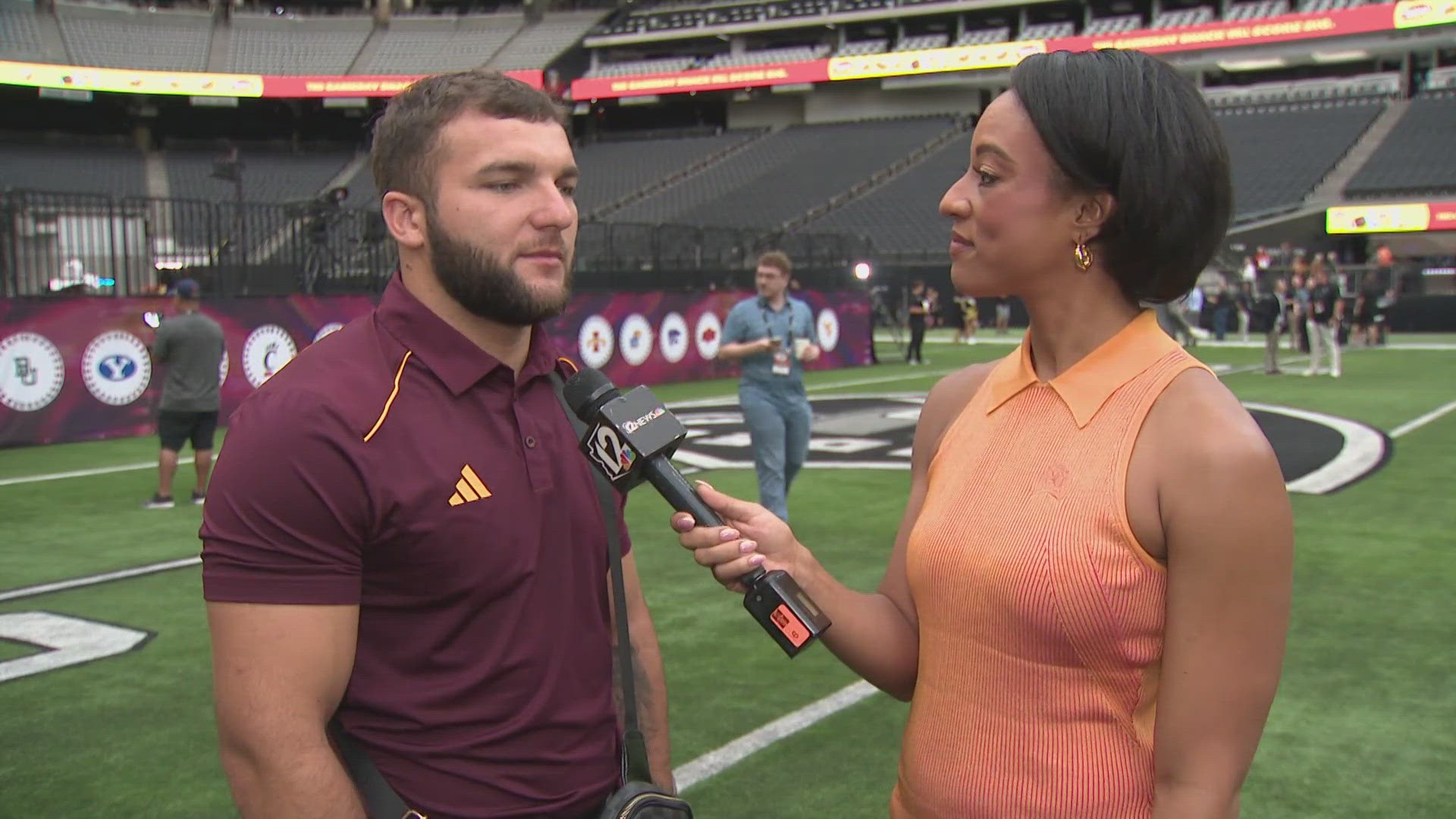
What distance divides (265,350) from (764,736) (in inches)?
516

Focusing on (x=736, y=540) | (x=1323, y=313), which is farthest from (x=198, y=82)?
(x=736, y=540)

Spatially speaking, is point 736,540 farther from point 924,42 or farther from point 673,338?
point 924,42

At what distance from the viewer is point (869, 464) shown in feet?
38.8

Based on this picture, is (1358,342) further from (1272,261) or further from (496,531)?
(496,531)

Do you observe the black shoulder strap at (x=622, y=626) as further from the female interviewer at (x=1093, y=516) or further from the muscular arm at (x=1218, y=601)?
the muscular arm at (x=1218, y=601)

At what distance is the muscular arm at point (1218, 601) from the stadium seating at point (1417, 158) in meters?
42.3

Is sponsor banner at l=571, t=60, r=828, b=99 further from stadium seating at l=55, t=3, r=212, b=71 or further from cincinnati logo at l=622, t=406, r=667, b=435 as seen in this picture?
cincinnati logo at l=622, t=406, r=667, b=435

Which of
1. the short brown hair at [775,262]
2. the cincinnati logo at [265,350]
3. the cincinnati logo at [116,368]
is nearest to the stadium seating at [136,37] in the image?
the cincinnati logo at [265,350]

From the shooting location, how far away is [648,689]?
240 centimetres

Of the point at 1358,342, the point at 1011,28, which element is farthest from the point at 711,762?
the point at 1011,28

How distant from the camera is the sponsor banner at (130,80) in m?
48.8

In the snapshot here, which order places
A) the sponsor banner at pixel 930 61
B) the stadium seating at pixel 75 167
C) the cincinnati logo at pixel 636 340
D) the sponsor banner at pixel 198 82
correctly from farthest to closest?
the sponsor banner at pixel 930 61, the sponsor banner at pixel 198 82, the stadium seating at pixel 75 167, the cincinnati logo at pixel 636 340

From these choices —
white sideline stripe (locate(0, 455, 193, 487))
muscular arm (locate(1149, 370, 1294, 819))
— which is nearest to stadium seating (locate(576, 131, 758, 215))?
white sideline stripe (locate(0, 455, 193, 487))

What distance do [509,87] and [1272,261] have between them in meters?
39.3
